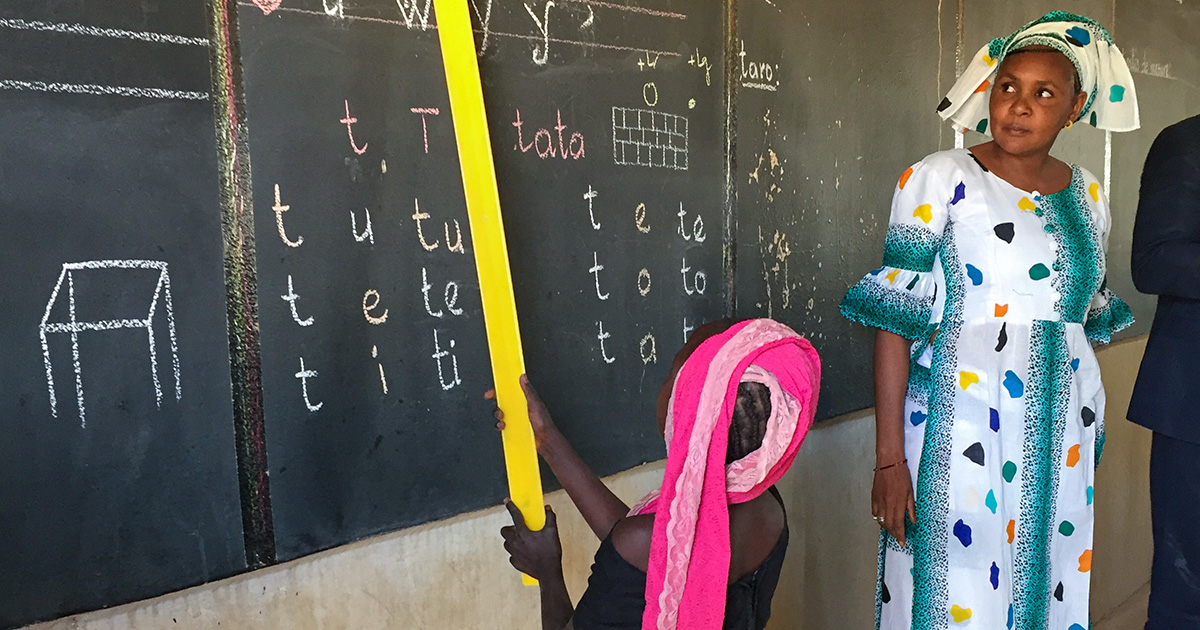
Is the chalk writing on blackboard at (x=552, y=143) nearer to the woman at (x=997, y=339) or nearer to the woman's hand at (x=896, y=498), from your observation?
the woman at (x=997, y=339)

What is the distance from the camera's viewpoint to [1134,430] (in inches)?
161

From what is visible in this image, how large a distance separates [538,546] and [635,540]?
0.51 feet

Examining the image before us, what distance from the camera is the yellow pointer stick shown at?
3.80 feet

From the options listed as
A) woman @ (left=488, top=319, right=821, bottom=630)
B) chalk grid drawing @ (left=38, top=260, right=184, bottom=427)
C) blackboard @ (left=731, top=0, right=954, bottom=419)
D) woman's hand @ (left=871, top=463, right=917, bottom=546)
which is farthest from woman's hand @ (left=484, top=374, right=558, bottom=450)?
blackboard @ (left=731, top=0, right=954, bottom=419)

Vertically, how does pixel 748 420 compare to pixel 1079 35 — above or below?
below

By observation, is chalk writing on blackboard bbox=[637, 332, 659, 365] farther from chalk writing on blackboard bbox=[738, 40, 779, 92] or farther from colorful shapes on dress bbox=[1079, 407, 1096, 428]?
colorful shapes on dress bbox=[1079, 407, 1096, 428]

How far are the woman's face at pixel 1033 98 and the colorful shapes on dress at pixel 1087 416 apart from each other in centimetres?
55

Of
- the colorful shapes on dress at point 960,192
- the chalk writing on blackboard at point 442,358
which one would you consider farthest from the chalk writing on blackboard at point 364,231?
the colorful shapes on dress at point 960,192

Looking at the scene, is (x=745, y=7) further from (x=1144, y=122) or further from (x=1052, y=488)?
(x=1144, y=122)

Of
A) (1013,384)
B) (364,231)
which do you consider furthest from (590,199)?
(1013,384)

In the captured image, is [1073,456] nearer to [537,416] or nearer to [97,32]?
[537,416]

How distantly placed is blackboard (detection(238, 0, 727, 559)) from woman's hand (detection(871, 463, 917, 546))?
546 mm

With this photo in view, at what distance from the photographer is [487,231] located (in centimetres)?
121

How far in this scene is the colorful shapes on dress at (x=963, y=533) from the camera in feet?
5.80
